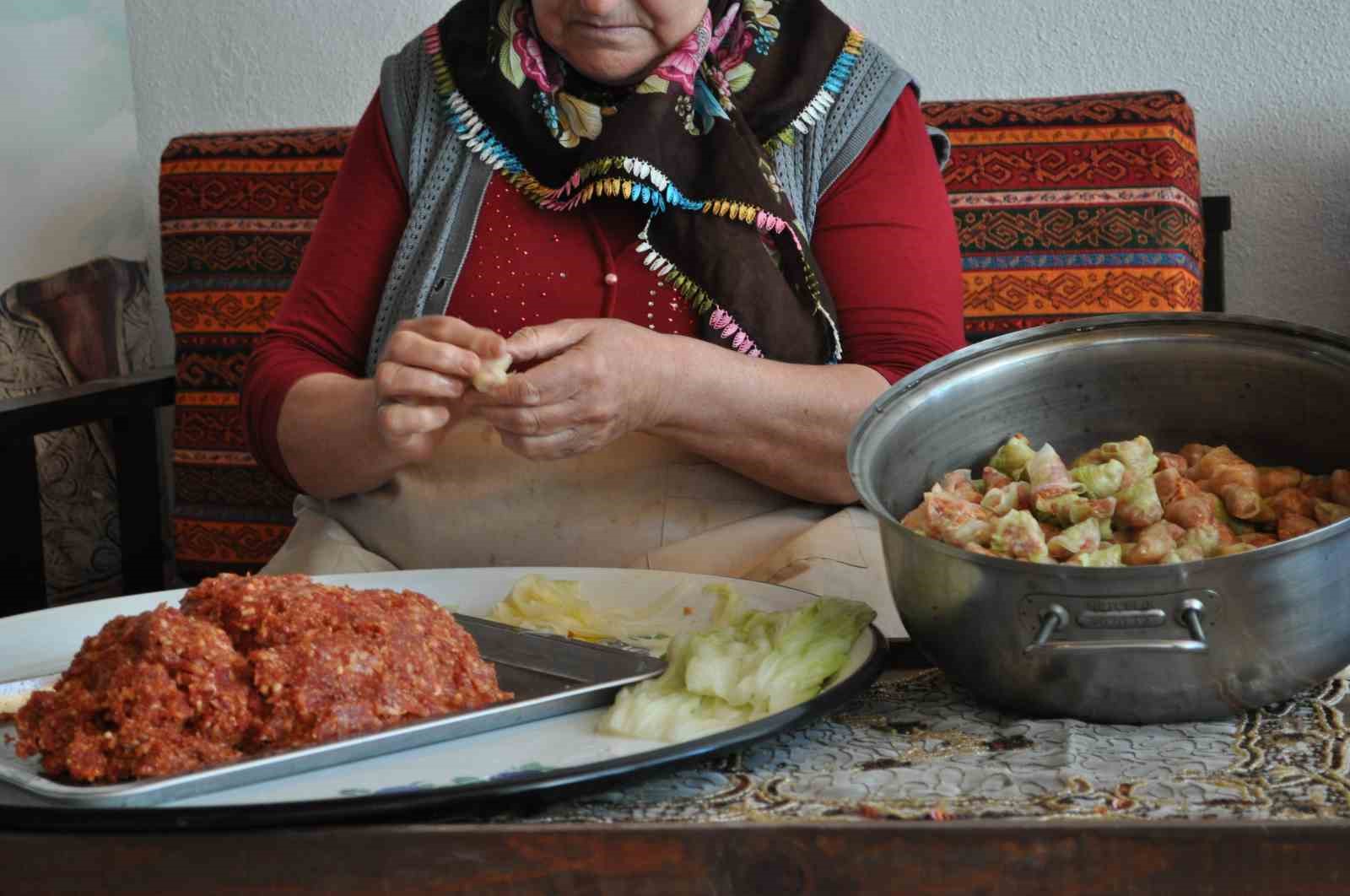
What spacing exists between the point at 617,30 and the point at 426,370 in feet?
1.69

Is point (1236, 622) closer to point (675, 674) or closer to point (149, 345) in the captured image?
point (675, 674)

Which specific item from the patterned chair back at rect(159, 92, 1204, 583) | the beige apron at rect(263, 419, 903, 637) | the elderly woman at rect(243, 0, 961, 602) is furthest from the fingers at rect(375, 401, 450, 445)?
the patterned chair back at rect(159, 92, 1204, 583)

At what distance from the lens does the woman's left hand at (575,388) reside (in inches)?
47.1

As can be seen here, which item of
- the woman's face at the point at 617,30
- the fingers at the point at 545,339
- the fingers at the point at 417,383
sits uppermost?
the woman's face at the point at 617,30

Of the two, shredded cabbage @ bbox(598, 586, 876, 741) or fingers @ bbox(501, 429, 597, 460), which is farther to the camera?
fingers @ bbox(501, 429, 597, 460)

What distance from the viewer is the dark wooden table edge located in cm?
64

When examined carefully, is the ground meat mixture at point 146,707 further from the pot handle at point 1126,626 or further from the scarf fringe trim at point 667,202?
the scarf fringe trim at point 667,202

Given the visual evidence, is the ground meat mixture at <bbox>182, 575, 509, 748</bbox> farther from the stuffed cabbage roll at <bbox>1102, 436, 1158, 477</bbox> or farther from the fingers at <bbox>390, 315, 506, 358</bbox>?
the stuffed cabbage roll at <bbox>1102, 436, 1158, 477</bbox>

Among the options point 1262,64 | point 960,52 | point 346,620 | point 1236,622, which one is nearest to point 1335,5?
point 1262,64

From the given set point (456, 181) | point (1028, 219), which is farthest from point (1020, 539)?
point (1028, 219)

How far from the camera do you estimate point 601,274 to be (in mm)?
1528

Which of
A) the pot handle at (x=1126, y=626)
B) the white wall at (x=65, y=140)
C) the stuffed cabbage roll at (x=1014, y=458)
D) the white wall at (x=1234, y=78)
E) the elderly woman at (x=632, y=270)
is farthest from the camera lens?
the white wall at (x=65, y=140)

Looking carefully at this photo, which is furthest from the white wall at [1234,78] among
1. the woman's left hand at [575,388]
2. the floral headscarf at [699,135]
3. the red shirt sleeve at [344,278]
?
the woman's left hand at [575,388]

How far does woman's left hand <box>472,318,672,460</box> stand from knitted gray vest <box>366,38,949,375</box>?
30 cm
